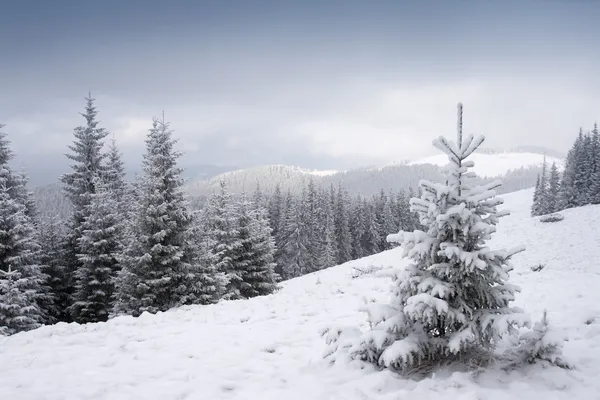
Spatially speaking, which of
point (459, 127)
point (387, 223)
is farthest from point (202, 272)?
point (387, 223)

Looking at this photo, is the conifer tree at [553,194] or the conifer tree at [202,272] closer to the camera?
the conifer tree at [202,272]

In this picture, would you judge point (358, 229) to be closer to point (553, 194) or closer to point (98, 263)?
point (553, 194)

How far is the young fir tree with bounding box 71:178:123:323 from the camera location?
18.6m

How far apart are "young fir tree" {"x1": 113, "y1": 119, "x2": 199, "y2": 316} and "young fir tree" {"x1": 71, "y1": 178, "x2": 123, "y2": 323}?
4039 millimetres

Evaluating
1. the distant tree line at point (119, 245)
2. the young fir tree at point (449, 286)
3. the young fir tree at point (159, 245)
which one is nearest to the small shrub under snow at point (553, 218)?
the distant tree line at point (119, 245)

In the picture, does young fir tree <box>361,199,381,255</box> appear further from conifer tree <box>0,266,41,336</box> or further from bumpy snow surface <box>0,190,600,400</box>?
conifer tree <box>0,266,41,336</box>

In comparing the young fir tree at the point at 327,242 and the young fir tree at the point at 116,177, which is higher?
the young fir tree at the point at 116,177

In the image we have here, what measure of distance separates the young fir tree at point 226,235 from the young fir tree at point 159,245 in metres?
5.19

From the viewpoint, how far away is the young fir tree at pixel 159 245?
14297 millimetres

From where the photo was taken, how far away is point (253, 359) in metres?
6.43

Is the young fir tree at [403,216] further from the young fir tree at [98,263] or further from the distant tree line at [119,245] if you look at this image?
the young fir tree at [98,263]

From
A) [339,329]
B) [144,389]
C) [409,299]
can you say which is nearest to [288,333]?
[339,329]

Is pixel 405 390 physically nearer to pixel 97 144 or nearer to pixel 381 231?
pixel 97 144

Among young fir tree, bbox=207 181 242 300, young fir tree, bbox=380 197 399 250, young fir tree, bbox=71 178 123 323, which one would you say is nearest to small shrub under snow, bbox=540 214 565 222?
young fir tree, bbox=207 181 242 300
